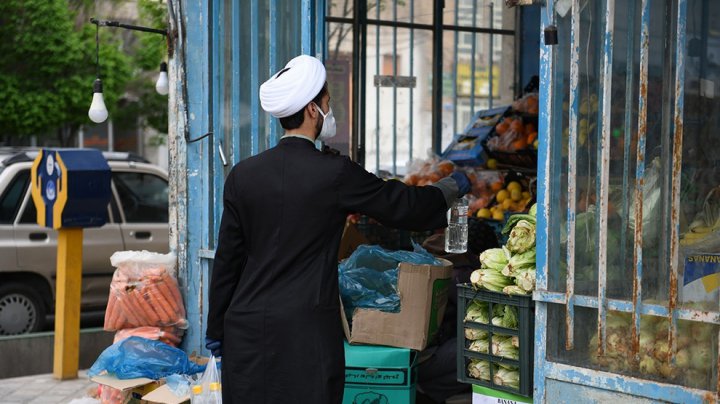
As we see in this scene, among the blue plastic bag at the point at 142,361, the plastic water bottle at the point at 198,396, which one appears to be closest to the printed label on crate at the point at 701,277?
the plastic water bottle at the point at 198,396

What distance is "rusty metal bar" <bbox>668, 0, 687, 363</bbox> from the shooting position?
3338 millimetres

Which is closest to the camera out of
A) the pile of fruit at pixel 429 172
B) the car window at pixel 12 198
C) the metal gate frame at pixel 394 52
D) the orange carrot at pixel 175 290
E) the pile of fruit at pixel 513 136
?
the orange carrot at pixel 175 290

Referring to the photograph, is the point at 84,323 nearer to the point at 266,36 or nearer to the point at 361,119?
the point at 361,119

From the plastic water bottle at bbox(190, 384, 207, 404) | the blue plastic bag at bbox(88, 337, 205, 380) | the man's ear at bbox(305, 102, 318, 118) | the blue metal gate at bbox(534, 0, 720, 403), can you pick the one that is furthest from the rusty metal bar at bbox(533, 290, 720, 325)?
the blue plastic bag at bbox(88, 337, 205, 380)

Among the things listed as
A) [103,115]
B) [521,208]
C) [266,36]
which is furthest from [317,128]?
[521,208]

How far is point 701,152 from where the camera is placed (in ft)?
11.1

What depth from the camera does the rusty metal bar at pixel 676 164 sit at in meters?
3.34

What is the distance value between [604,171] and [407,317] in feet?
4.48

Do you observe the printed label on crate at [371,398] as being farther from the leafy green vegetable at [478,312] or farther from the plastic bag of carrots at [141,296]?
the plastic bag of carrots at [141,296]

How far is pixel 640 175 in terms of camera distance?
3482 mm

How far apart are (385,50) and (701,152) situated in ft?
22.0

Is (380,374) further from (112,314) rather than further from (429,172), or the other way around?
(429,172)

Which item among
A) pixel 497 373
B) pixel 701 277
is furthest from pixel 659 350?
pixel 497 373

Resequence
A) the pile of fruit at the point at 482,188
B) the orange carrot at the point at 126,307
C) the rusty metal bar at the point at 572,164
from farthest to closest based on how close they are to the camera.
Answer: the pile of fruit at the point at 482,188
the orange carrot at the point at 126,307
the rusty metal bar at the point at 572,164
